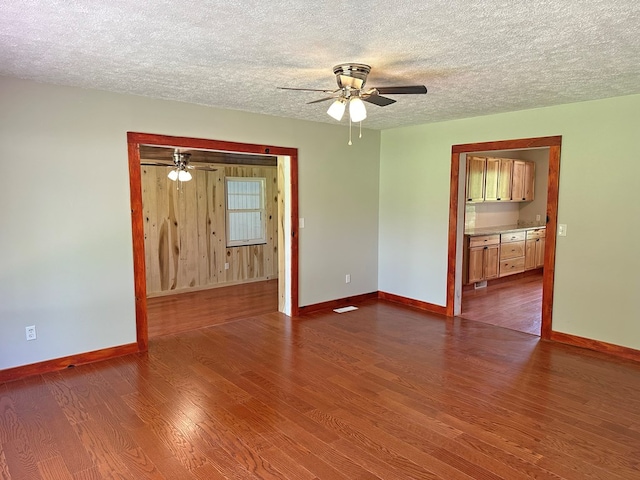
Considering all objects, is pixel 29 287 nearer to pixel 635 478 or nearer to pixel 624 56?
pixel 635 478

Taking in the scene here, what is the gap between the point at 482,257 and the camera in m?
6.82

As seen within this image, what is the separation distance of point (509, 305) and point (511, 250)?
1.67m

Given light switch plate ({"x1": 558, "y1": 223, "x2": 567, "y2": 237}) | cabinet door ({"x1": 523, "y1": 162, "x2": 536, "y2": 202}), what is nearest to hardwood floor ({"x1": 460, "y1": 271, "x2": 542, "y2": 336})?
light switch plate ({"x1": 558, "y1": 223, "x2": 567, "y2": 237})

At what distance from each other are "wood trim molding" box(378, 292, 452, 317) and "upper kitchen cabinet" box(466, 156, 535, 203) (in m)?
2.10

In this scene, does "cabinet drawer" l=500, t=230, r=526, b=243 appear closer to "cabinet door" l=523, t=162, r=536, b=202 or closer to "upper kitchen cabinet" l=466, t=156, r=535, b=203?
"upper kitchen cabinet" l=466, t=156, r=535, b=203

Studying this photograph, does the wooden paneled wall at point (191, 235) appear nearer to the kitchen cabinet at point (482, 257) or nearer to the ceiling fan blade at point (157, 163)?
the ceiling fan blade at point (157, 163)

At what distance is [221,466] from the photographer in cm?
240

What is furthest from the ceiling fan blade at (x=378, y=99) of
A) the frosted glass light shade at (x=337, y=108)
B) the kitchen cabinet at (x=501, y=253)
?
the kitchen cabinet at (x=501, y=253)

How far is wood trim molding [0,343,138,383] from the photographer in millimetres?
3517

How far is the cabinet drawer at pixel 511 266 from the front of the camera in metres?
7.19

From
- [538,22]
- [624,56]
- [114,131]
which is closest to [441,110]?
[624,56]

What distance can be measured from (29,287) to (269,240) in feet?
15.0

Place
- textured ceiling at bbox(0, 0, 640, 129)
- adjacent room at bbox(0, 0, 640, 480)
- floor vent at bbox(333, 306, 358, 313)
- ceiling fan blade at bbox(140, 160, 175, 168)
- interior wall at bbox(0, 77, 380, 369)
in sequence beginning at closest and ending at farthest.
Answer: textured ceiling at bbox(0, 0, 640, 129)
adjacent room at bbox(0, 0, 640, 480)
interior wall at bbox(0, 77, 380, 369)
floor vent at bbox(333, 306, 358, 313)
ceiling fan blade at bbox(140, 160, 175, 168)

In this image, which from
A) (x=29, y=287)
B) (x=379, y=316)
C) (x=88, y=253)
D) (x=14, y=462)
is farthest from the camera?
(x=379, y=316)
